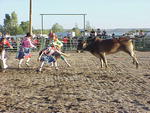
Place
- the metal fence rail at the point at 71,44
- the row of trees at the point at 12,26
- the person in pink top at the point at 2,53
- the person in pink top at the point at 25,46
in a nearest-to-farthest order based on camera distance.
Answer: the person in pink top at the point at 2,53 < the person in pink top at the point at 25,46 < the metal fence rail at the point at 71,44 < the row of trees at the point at 12,26

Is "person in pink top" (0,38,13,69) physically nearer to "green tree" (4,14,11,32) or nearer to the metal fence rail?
the metal fence rail

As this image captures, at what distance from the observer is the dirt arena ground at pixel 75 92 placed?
6867mm

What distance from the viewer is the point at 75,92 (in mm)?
8625

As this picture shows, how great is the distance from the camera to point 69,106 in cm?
702

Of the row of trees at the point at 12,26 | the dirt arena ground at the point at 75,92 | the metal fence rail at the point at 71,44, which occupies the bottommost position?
the dirt arena ground at the point at 75,92

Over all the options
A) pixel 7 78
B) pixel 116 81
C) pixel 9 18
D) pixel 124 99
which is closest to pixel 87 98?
pixel 124 99

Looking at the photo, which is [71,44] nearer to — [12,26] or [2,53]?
[2,53]

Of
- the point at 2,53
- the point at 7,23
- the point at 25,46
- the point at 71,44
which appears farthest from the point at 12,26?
the point at 2,53

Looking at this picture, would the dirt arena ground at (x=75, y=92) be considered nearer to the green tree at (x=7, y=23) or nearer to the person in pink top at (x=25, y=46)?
the person in pink top at (x=25, y=46)

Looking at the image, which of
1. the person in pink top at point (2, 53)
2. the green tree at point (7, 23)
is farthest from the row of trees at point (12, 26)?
the person in pink top at point (2, 53)

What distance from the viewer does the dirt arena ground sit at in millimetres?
6867

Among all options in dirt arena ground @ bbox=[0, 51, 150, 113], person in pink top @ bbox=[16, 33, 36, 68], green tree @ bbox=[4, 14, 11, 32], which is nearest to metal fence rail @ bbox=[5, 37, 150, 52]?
person in pink top @ bbox=[16, 33, 36, 68]

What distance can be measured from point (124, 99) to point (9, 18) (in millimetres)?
53261

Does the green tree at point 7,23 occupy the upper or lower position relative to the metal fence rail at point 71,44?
upper
